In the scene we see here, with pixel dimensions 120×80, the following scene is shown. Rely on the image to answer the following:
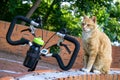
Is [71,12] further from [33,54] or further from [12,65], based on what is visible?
[33,54]

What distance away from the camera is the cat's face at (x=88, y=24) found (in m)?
4.33

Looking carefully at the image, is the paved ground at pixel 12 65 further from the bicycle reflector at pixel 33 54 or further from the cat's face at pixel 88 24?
the bicycle reflector at pixel 33 54

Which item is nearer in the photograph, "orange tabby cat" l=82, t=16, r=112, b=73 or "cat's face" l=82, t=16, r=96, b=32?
"orange tabby cat" l=82, t=16, r=112, b=73

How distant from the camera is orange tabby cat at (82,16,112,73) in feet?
13.9

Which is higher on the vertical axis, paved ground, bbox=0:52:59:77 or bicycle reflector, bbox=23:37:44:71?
bicycle reflector, bbox=23:37:44:71

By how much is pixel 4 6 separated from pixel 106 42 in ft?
25.6

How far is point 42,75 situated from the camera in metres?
2.81

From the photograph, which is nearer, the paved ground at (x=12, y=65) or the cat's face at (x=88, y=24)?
the cat's face at (x=88, y=24)

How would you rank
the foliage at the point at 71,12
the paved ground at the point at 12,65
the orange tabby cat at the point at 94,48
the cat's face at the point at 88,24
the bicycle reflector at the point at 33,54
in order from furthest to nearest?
the foliage at the point at 71,12 < the paved ground at the point at 12,65 < the cat's face at the point at 88,24 < the orange tabby cat at the point at 94,48 < the bicycle reflector at the point at 33,54

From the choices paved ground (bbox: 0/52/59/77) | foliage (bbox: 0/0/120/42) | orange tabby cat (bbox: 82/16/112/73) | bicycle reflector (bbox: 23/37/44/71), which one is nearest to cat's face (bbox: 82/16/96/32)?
orange tabby cat (bbox: 82/16/112/73)

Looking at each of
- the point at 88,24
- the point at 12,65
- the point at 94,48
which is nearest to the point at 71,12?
the point at 12,65

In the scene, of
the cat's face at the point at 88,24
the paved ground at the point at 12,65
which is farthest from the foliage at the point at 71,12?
the cat's face at the point at 88,24

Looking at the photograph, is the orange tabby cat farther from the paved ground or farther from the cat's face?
the paved ground

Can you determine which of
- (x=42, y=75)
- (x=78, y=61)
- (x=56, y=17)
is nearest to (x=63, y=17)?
(x=56, y=17)
